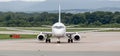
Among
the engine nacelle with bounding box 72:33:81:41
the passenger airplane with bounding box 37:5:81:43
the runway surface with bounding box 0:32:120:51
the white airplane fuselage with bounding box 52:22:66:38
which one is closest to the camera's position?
the runway surface with bounding box 0:32:120:51

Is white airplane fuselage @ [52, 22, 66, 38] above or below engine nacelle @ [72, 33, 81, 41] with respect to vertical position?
above

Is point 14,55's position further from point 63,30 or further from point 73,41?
point 73,41

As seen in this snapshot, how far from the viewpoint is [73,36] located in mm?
56750

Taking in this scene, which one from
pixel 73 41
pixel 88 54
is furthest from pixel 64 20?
pixel 88 54

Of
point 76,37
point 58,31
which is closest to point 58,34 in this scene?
point 58,31

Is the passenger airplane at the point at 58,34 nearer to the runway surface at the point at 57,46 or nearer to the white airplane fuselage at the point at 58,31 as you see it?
the white airplane fuselage at the point at 58,31

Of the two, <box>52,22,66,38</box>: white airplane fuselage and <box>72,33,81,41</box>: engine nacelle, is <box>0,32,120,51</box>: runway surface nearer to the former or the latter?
<box>52,22,66,38</box>: white airplane fuselage

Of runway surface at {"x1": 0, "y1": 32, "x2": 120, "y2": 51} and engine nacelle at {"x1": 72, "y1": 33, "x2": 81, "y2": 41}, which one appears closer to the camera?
runway surface at {"x1": 0, "y1": 32, "x2": 120, "y2": 51}

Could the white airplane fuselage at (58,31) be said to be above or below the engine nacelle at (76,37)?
above

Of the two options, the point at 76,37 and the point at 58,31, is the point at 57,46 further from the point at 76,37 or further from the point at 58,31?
the point at 76,37

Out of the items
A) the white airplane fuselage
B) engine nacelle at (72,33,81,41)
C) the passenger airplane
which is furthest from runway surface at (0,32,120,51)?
engine nacelle at (72,33,81,41)

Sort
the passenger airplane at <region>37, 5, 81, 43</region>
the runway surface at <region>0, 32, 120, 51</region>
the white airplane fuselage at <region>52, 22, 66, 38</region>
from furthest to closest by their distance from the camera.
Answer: the passenger airplane at <region>37, 5, 81, 43</region>, the white airplane fuselage at <region>52, 22, 66, 38</region>, the runway surface at <region>0, 32, 120, 51</region>

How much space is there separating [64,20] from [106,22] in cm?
1352

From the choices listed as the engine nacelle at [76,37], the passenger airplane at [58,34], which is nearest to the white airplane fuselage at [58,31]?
the passenger airplane at [58,34]
